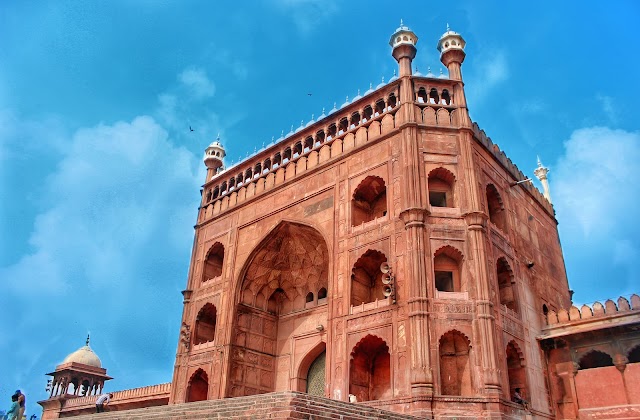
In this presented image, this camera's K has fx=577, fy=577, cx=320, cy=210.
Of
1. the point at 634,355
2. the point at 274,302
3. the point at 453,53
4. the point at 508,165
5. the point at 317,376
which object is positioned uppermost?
the point at 453,53

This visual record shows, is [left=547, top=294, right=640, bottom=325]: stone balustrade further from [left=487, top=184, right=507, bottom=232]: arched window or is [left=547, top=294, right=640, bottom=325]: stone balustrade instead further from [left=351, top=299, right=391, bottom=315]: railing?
[left=351, top=299, right=391, bottom=315]: railing

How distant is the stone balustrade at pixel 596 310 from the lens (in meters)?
15.4

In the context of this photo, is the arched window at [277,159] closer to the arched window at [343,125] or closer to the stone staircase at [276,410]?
the arched window at [343,125]

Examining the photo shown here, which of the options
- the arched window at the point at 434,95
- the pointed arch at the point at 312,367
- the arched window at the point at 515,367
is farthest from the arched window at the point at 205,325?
the arched window at the point at 434,95

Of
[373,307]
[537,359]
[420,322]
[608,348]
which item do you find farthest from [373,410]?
[608,348]

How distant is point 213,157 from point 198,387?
30.6 feet

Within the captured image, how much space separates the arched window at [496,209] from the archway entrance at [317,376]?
6815 millimetres

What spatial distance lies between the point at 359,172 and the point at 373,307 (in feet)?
Answer: 14.1

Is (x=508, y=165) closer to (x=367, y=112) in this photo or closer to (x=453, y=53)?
(x=453, y=53)

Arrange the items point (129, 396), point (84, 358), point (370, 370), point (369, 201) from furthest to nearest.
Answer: point (84, 358), point (129, 396), point (369, 201), point (370, 370)

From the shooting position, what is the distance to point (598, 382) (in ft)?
50.5

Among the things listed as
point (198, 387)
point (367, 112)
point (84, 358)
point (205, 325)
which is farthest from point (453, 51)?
point (84, 358)

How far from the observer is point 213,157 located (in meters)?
24.0

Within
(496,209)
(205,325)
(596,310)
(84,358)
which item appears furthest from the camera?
(84,358)
